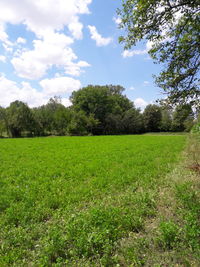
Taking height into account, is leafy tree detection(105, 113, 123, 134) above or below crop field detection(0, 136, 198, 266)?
above

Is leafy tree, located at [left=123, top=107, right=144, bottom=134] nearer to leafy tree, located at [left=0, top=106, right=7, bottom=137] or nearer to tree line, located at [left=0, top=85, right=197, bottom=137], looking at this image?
tree line, located at [left=0, top=85, right=197, bottom=137]

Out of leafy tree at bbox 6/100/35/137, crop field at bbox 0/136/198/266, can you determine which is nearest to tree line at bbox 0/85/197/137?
leafy tree at bbox 6/100/35/137

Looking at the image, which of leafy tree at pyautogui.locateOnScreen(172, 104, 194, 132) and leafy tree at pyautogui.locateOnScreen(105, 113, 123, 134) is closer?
leafy tree at pyautogui.locateOnScreen(172, 104, 194, 132)

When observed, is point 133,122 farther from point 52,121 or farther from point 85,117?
point 52,121

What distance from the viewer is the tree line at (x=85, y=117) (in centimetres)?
5031

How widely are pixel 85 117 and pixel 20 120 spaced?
2125 cm

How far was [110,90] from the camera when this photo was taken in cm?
7894

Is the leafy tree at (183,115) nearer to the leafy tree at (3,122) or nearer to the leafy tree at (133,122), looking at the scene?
the leafy tree at (3,122)

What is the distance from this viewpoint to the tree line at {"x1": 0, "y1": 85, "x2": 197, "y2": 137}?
50312mm

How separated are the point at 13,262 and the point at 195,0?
6.30 metres

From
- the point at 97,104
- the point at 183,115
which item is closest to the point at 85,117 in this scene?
the point at 97,104

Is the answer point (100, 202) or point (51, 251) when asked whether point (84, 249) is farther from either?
point (100, 202)

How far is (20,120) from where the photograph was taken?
49.0 m

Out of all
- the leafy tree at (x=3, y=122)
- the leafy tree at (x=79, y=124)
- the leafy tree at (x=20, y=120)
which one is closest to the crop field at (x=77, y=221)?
the leafy tree at (x=79, y=124)
